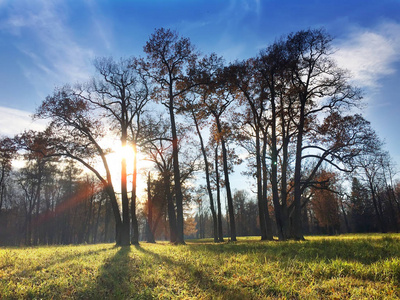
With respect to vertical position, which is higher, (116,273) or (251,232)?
(116,273)

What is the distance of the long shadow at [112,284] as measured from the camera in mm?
5090

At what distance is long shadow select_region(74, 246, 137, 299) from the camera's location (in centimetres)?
509

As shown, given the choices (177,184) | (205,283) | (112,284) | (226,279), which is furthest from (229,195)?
(112,284)

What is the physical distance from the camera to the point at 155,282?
5.65 metres

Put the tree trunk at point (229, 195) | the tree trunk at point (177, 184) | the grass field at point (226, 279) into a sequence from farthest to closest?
the tree trunk at point (229, 195)
the tree trunk at point (177, 184)
the grass field at point (226, 279)

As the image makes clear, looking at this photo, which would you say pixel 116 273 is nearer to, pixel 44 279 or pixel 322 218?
pixel 44 279

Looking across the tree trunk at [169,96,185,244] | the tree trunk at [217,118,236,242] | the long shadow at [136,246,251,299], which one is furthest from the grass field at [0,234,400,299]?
the tree trunk at [217,118,236,242]

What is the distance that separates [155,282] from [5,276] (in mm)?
4734

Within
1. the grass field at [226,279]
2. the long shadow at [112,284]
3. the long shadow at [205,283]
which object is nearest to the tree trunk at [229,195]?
the grass field at [226,279]

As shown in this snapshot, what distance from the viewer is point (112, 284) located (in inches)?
226

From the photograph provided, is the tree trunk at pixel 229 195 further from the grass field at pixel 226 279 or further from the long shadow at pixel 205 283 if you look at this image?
the long shadow at pixel 205 283

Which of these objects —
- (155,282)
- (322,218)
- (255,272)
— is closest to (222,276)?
(255,272)

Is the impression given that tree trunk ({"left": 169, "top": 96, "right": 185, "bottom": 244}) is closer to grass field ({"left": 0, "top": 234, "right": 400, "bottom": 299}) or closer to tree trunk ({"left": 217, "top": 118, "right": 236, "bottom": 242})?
tree trunk ({"left": 217, "top": 118, "right": 236, "bottom": 242})

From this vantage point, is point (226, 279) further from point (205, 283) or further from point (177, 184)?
point (177, 184)
